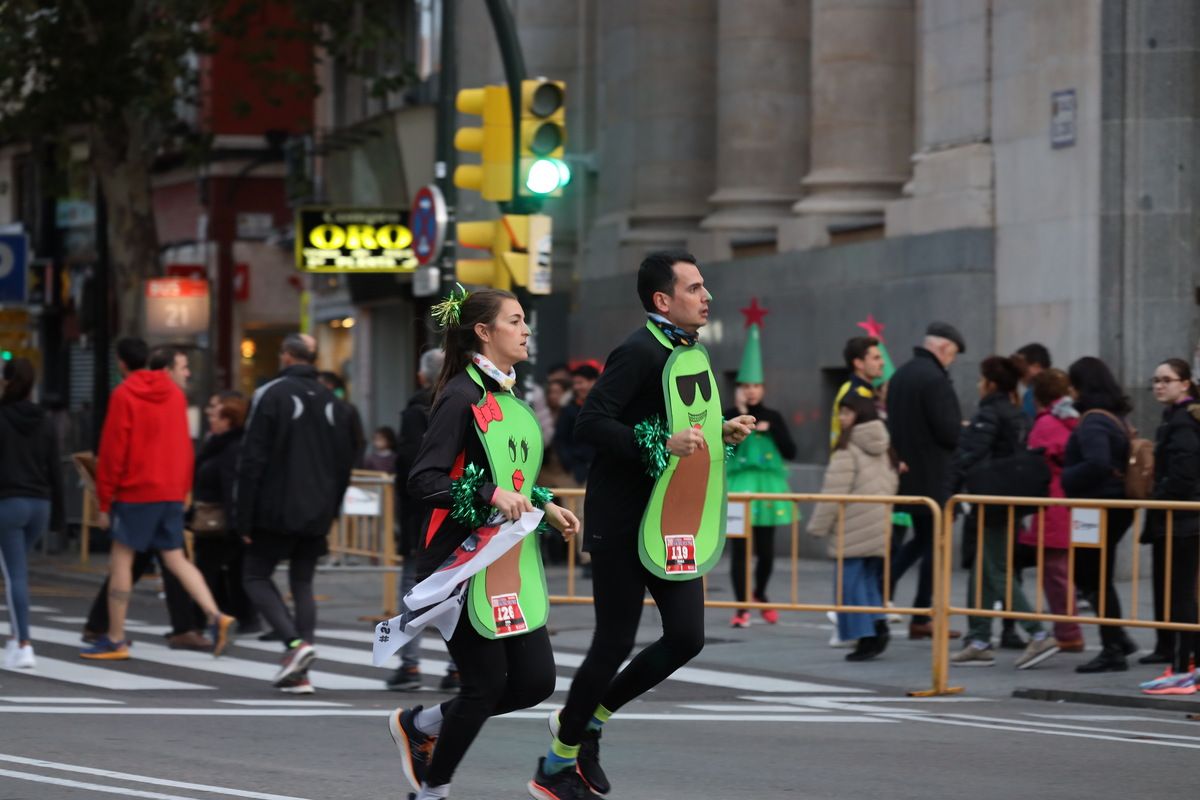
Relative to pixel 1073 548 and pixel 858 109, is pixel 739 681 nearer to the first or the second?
pixel 1073 548

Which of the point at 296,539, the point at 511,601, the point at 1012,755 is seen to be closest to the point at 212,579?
the point at 296,539

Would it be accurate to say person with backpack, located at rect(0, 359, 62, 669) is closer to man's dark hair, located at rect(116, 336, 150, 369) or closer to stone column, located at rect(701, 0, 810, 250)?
man's dark hair, located at rect(116, 336, 150, 369)

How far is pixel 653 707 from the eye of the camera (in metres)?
11.1

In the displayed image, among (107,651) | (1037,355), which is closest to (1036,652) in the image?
(1037,355)

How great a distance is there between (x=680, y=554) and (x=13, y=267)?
20008 mm

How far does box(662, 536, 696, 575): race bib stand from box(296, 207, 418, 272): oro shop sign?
17631 millimetres

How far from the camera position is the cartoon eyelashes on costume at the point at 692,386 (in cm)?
795

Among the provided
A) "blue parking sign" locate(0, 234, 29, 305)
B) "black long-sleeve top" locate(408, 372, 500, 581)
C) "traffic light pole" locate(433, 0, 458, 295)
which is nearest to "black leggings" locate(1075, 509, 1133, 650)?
"black long-sleeve top" locate(408, 372, 500, 581)

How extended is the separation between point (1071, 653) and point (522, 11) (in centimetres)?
1651

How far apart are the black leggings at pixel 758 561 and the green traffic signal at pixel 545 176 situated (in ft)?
8.75

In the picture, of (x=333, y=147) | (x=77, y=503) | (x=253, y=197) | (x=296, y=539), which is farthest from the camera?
(x=253, y=197)

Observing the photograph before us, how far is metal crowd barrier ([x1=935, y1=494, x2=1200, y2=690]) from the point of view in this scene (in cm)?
1157

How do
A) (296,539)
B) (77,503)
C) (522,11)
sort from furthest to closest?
(522,11)
(77,503)
(296,539)

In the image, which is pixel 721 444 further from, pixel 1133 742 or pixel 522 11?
pixel 522 11
